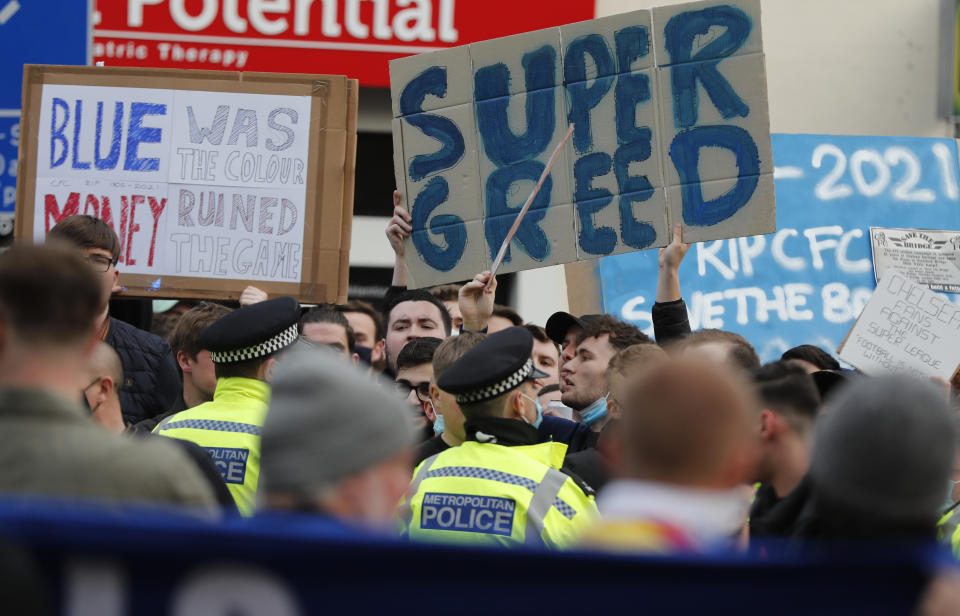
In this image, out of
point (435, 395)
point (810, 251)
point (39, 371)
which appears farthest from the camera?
point (810, 251)

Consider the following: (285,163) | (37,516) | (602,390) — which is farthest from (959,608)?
(285,163)

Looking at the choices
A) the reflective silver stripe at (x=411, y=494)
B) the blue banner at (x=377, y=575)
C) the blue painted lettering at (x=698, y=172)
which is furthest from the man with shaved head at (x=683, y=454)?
the blue painted lettering at (x=698, y=172)

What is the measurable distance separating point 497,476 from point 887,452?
158cm

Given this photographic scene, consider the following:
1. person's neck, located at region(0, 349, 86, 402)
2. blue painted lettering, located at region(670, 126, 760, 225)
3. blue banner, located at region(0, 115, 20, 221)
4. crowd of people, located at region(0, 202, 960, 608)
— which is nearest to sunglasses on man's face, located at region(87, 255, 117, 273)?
crowd of people, located at region(0, 202, 960, 608)

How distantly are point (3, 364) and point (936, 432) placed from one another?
1590 mm

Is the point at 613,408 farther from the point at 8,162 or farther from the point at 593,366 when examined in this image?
the point at 8,162

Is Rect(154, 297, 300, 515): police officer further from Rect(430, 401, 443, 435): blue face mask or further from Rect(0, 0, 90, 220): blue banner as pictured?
Rect(0, 0, 90, 220): blue banner

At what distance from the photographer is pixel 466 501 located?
353 centimetres

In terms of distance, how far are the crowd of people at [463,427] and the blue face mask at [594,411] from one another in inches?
0.5

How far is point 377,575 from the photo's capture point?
162 centimetres

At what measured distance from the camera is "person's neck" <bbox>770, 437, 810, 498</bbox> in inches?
122

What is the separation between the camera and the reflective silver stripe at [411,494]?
3.64 m

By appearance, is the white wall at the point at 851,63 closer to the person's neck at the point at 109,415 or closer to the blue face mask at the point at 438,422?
the blue face mask at the point at 438,422

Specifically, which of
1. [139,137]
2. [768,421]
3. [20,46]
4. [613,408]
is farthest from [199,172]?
[768,421]
